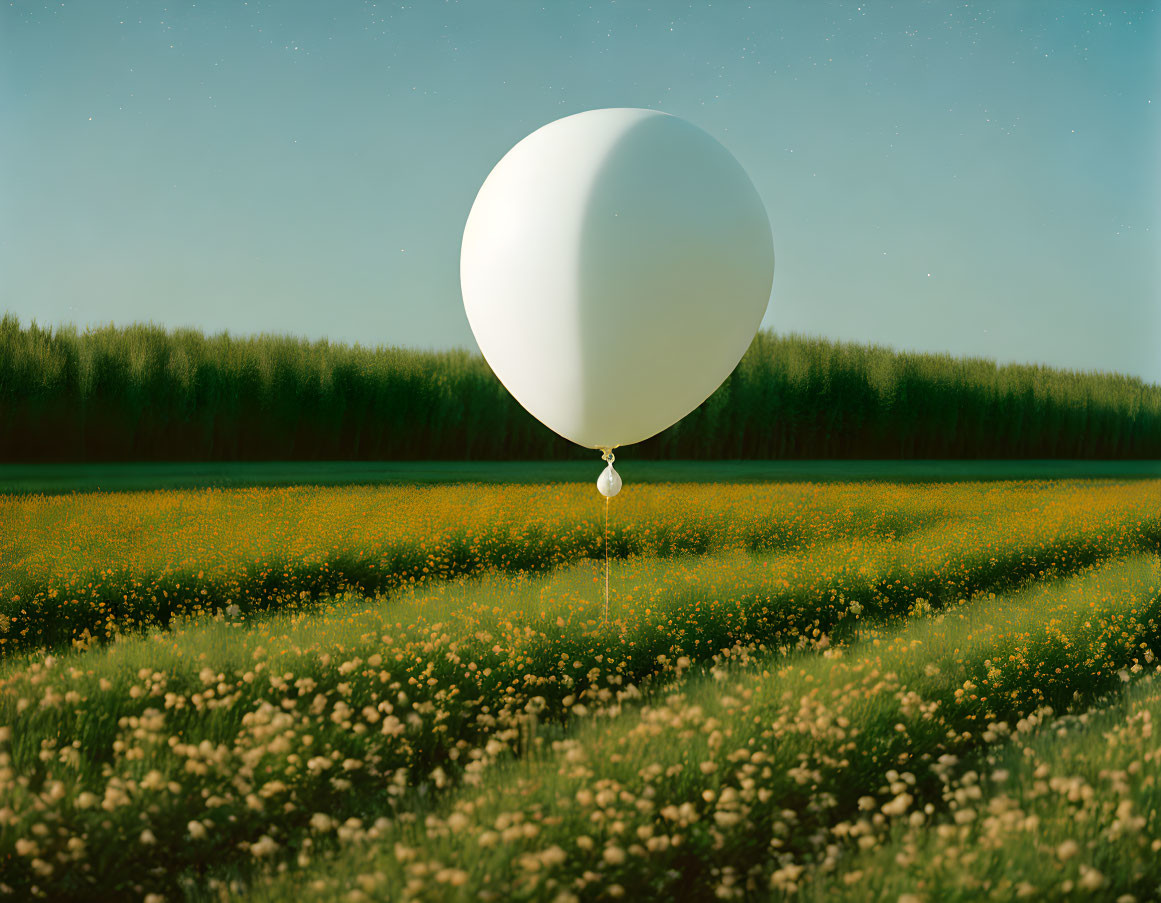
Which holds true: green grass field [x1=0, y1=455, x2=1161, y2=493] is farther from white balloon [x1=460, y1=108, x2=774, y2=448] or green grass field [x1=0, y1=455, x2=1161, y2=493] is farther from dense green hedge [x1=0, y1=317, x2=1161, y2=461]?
white balloon [x1=460, y1=108, x2=774, y2=448]

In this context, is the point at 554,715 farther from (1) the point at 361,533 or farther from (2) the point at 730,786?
(1) the point at 361,533

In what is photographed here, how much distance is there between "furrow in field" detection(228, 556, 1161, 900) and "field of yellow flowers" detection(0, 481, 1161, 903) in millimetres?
23

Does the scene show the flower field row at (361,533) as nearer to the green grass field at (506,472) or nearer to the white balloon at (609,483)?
the green grass field at (506,472)

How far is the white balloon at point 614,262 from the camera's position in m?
5.44

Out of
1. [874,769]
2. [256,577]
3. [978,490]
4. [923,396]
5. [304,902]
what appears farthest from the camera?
[923,396]

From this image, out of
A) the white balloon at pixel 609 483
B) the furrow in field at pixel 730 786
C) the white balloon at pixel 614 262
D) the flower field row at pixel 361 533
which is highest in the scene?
the white balloon at pixel 614 262

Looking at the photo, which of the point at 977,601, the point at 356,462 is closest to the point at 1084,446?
the point at 977,601

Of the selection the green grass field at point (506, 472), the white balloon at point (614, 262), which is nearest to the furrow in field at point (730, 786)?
the white balloon at point (614, 262)

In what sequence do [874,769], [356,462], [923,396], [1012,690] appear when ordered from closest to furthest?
1. [874,769]
2. [1012,690]
3. [356,462]
4. [923,396]

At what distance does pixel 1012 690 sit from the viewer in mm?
6770

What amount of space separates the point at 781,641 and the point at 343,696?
437cm

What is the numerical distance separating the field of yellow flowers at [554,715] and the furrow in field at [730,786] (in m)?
0.02

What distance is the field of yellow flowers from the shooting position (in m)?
3.93

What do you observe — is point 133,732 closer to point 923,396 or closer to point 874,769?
point 874,769
